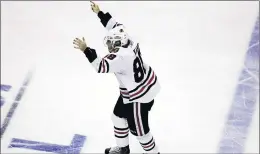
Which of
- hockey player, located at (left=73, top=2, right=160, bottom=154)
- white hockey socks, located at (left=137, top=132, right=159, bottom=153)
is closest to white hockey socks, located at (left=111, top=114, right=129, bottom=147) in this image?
hockey player, located at (left=73, top=2, right=160, bottom=154)

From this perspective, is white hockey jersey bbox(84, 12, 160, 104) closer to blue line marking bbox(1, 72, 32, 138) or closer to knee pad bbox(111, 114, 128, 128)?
knee pad bbox(111, 114, 128, 128)

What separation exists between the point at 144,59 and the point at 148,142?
1.83 meters

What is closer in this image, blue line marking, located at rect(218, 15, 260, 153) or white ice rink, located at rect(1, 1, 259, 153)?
blue line marking, located at rect(218, 15, 260, 153)

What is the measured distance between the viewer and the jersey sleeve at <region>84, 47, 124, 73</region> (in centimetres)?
404

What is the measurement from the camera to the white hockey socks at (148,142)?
4766 mm

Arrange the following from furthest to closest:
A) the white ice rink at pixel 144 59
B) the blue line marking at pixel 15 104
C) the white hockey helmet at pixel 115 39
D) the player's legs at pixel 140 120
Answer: the blue line marking at pixel 15 104, the white ice rink at pixel 144 59, the player's legs at pixel 140 120, the white hockey helmet at pixel 115 39

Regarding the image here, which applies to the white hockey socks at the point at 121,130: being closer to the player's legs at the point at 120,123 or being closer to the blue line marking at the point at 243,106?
the player's legs at the point at 120,123

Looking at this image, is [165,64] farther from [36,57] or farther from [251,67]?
[36,57]

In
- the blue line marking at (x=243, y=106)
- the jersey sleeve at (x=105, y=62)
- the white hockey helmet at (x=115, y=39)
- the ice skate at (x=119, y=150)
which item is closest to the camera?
the jersey sleeve at (x=105, y=62)

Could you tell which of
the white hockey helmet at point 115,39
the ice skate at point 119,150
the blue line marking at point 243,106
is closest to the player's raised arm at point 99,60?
the white hockey helmet at point 115,39

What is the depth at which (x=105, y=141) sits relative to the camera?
544cm

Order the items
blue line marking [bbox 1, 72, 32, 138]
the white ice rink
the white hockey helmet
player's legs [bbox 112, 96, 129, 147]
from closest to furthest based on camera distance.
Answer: the white hockey helmet, player's legs [bbox 112, 96, 129, 147], the white ice rink, blue line marking [bbox 1, 72, 32, 138]

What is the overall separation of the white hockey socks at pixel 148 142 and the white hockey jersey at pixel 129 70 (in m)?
0.41

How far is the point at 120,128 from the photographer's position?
4785mm
